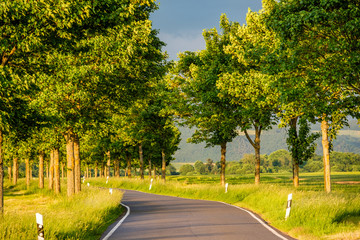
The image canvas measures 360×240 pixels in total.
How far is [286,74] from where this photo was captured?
1775cm

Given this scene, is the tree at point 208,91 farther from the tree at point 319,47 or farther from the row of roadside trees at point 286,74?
the tree at point 319,47

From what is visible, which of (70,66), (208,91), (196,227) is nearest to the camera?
(196,227)

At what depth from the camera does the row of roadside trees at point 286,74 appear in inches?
561

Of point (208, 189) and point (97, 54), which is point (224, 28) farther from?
point (97, 54)

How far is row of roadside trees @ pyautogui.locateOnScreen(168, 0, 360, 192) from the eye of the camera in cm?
1425

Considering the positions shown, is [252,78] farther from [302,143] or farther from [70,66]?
[70,66]

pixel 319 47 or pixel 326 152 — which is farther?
pixel 326 152

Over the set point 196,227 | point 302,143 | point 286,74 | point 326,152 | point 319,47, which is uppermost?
point 319,47

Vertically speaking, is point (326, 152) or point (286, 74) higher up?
point (286, 74)

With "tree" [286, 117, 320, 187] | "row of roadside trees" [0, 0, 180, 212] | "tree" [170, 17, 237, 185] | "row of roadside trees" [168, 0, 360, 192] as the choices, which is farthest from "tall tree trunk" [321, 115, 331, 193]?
"row of roadside trees" [0, 0, 180, 212]

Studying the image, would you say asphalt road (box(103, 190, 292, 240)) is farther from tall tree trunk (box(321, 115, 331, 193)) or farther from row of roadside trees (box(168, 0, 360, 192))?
tall tree trunk (box(321, 115, 331, 193))

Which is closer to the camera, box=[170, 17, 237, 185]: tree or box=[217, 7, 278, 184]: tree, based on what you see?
box=[217, 7, 278, 184]: tree

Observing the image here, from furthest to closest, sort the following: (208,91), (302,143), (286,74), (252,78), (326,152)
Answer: (208,91)
(302,143)
(252,78)
(326,152)
(286,74)

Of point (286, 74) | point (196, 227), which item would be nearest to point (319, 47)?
point (286, 74)
